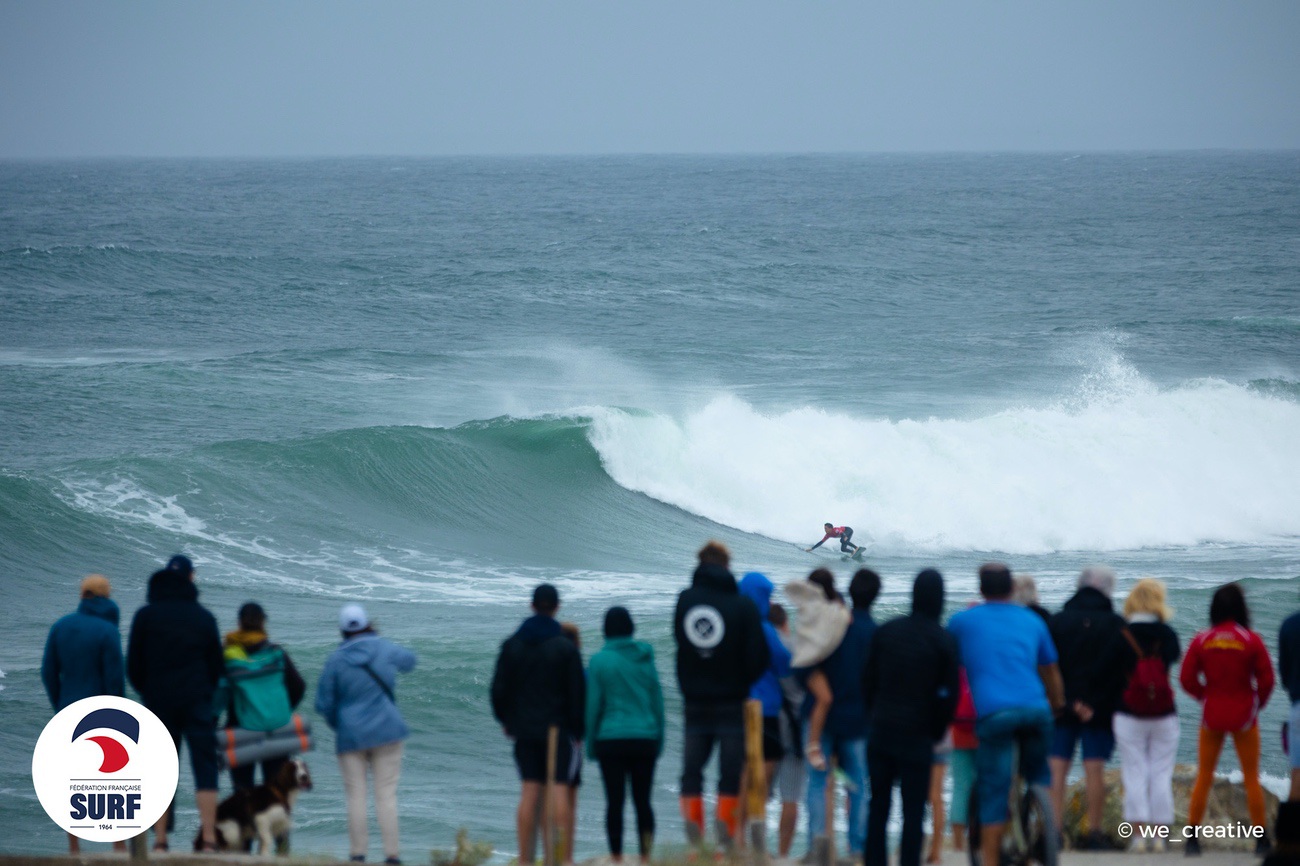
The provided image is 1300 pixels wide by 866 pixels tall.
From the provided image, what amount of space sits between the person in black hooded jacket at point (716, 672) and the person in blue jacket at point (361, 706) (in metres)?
1.18

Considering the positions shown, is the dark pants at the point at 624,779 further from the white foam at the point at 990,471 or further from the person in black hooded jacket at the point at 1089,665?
the white foam at the point at 990,471

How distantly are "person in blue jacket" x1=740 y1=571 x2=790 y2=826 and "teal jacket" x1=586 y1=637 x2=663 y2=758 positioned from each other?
430mm

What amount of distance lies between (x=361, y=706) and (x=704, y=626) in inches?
59.3

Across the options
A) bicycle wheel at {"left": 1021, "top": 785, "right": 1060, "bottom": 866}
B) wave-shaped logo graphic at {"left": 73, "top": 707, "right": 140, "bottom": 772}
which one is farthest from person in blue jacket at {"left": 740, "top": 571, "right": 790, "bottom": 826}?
wave-shaped logo graphic at {"left": 73, "top": 707, "right": 140, "bottom": 772}

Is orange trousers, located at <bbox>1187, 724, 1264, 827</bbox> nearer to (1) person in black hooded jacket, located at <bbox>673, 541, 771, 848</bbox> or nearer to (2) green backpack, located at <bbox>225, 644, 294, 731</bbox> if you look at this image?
(1) person in black hooded jacket, located at <bbox>673, 541, 771, 848</bbox>

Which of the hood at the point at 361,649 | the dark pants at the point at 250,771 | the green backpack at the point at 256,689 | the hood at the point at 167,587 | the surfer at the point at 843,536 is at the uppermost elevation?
the surfer at the point at 843,536

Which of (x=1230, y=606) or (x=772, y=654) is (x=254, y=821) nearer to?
(x=772, y=654)

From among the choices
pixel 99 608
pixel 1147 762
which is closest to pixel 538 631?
pixel 99 608

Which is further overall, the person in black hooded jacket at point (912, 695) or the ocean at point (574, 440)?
the ocean at point (574, 440)

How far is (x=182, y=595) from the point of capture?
17.9 ft

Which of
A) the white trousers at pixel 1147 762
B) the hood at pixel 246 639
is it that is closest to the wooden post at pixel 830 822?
the white trousers at pixel 1147 762

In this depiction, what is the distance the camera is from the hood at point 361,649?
5383mm

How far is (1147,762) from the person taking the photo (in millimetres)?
5707

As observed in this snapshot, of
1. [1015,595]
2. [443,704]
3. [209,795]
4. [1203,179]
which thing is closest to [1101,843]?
[1015,595]
